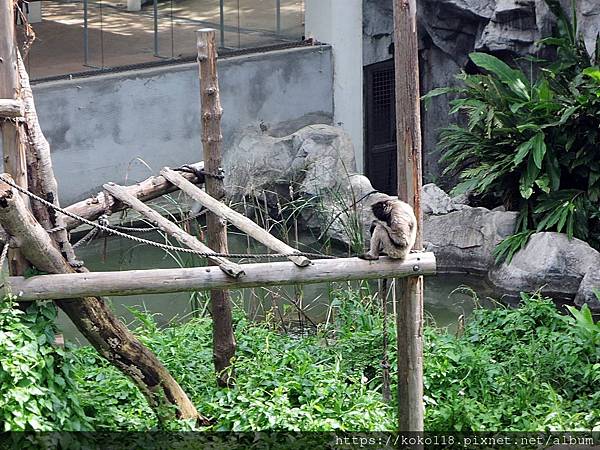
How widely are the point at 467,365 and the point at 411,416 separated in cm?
135

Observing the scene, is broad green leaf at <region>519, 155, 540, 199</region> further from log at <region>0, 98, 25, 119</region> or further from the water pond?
log at <region>0, 98, 25, 119</region>

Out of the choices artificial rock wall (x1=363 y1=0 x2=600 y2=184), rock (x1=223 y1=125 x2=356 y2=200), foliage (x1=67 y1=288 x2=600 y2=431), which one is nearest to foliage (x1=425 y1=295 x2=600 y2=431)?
foliage (x1=67 y1=288 x2=600 y2=431)

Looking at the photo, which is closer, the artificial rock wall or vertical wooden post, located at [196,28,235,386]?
vertical wooden post, located at [196,28,235,386]

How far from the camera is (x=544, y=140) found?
11281 millimetres

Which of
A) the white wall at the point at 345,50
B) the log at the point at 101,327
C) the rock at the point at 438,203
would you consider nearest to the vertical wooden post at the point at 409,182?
the log at the point at 101,327

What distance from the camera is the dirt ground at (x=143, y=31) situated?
46.7ft

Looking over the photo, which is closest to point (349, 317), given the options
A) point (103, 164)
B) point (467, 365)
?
point (467, 365)

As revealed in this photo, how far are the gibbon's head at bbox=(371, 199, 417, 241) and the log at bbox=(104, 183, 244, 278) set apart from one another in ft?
3.13

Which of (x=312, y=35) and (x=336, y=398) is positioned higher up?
(x=312, y=35)

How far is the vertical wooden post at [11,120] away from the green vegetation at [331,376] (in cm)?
34

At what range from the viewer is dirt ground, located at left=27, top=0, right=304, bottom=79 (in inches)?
560

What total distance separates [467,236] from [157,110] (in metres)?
4.32

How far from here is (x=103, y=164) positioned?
1305cm

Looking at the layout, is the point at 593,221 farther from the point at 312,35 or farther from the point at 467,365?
the point at 312,35
